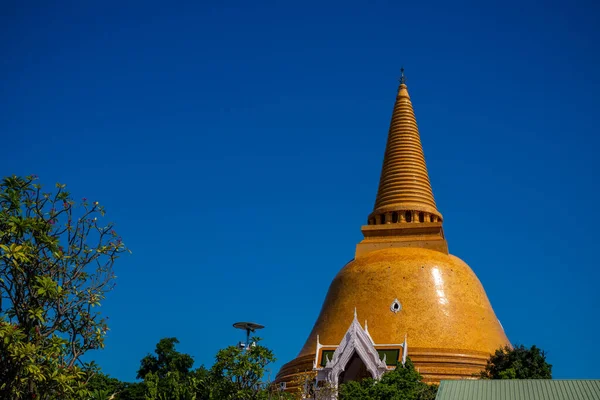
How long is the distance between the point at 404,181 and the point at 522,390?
91.8 feet

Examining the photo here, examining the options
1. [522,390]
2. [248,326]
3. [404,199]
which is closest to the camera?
[522,390]

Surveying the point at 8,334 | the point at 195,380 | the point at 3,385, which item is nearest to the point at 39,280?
the point at 8,334

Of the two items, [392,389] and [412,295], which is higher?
[412,295]

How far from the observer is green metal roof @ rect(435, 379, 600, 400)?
23.1 metres

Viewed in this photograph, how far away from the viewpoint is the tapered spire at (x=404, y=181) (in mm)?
49812

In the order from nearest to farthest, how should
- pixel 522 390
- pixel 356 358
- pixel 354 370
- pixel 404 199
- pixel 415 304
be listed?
pixel 522 390, pixel 356 358, pixel 354 370, pixel 415 304, pixel 404 199

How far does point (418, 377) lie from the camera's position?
32.8m

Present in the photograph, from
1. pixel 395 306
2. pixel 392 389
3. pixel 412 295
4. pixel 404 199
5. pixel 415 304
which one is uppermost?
pixel 404 199

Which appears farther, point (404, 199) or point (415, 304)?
point (404, 199)

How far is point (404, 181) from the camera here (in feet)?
166

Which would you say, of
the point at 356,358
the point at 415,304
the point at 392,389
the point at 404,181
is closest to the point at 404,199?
the point at 404,181

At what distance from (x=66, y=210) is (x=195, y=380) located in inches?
487

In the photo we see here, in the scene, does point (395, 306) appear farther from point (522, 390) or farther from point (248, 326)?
point (522, 390)

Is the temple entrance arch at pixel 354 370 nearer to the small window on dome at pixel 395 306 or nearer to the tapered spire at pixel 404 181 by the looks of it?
the small window on dome at pixel 395 306
